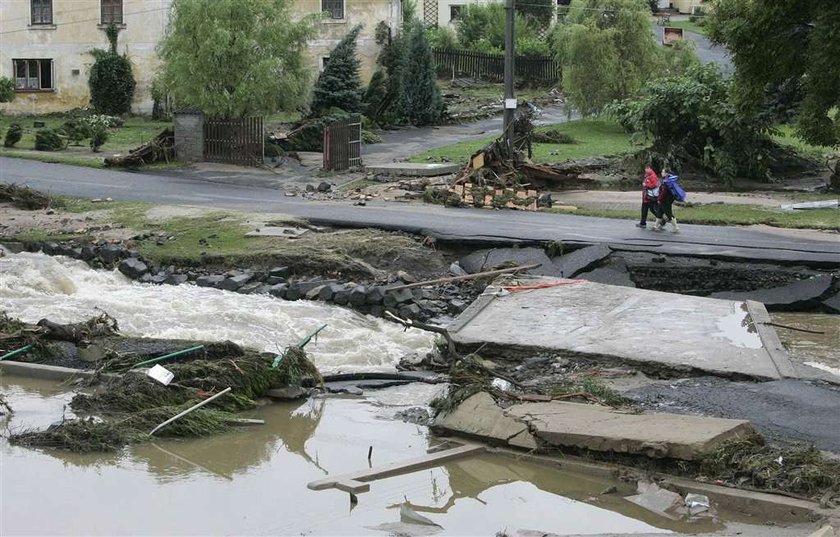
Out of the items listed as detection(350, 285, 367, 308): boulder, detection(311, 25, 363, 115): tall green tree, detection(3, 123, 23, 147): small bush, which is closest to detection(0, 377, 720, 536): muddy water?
detection(350, 285, 367, 308): boulder

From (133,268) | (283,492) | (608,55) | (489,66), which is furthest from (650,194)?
(489,66)

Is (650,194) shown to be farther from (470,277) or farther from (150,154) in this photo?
(150,154)

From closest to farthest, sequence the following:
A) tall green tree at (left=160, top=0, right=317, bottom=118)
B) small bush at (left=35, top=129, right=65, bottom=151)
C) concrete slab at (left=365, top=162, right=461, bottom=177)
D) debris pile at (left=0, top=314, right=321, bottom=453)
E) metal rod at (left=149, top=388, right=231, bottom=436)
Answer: debris pile at (left=0, top=314, right=321, bottom=453)
metal rod at (left=149, top=388, right=231, bottom=436)
concrete slab at (left=365, top=162, right=461, bottom=177)
tall green tree at (left=160, top=0, right=317, bottom=118)
small bush at (left=35, top=129, right=65, bottom=151)

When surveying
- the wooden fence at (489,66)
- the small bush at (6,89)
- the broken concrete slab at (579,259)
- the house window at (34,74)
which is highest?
the wooden fence at (489,66)

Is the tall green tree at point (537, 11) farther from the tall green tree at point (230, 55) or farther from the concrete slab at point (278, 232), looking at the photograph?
the concrete slab at point (278, 232)

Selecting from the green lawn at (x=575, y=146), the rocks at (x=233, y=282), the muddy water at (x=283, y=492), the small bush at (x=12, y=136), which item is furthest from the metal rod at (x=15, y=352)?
the small bush at (x=12, y=136)

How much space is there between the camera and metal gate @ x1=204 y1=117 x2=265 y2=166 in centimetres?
3359

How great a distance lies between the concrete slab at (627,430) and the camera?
1084cm

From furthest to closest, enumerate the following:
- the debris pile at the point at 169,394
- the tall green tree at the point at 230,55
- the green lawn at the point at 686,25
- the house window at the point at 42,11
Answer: the green lawn at the point at 686,25 → the house window at the point at 42,11 → the tall green tree at the point at 230,55 → the debris pile at the point at 169,394

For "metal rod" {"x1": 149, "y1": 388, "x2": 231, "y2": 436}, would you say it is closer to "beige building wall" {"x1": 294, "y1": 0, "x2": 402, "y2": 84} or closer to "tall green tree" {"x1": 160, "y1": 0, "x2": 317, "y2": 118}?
"tall green tree" {"x1": 160, "y1": 0, "x2": 317, "y2": 118}

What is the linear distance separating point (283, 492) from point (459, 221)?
13492 mm

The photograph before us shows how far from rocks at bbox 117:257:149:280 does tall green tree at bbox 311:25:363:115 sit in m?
21.5

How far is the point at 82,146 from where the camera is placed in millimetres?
36875

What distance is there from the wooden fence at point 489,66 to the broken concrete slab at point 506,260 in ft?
117
